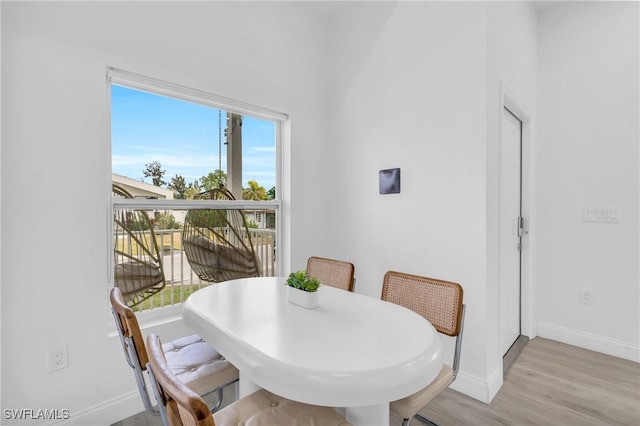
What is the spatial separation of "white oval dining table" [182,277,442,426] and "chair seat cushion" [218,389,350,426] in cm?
8

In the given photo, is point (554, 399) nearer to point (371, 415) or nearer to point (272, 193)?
point (371, 415)

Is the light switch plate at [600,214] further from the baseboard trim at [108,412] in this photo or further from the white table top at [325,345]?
the baseboard trim at [108,412]

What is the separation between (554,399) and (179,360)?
2.26 metres

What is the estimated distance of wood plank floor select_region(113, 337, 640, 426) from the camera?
74.3 inches

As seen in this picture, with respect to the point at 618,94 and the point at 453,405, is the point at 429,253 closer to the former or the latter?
the point at 453,405

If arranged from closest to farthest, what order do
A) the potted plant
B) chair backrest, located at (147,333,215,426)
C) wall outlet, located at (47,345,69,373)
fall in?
Answer: chair backrest, located at (147,333,215,426)
the potted plant
wall outlet, located at (47,345,69,373)

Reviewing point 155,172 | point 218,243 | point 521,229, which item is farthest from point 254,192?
point 521,229

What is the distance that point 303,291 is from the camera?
1.53 m

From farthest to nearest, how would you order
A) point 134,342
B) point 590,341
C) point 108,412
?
point 590,341 → point 108,412 → point 134,342

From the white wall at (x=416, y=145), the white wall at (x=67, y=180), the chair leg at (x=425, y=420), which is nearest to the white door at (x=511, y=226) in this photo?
the white wall at (x=416, y=145)

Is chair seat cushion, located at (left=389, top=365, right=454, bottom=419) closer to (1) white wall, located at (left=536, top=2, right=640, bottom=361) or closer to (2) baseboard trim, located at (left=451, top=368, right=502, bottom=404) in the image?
(2) baseboard trim, located at (left=451, top=368, right=502, bottom=404)

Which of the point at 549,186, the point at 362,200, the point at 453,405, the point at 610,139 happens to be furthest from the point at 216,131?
the point at 610,139

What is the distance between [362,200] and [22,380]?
2.37 meters

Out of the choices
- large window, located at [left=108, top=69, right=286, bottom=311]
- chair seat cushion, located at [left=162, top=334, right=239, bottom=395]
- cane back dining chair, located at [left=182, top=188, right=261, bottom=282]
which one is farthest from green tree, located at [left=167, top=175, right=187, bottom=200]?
chair seat cushion, located at [left=162, top=334, right=239, bottom=395]
